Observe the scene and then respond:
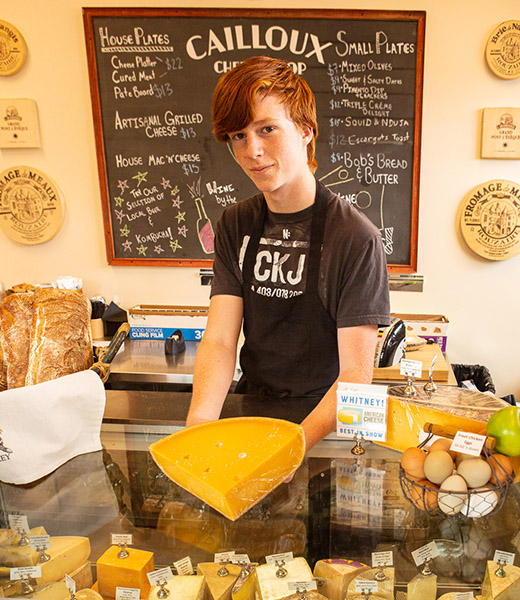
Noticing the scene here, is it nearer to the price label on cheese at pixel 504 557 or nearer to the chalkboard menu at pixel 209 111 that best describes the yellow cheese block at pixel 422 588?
the price label on cheese at pixel 504 557

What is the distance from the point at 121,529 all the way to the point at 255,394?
28.4 inches

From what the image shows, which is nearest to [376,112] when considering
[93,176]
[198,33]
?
[198,33]

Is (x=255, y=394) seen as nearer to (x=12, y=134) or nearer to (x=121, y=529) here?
(x=121, y=529)

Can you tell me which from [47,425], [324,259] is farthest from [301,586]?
[324,259]

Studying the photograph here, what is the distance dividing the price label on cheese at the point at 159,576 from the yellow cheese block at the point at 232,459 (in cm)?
13

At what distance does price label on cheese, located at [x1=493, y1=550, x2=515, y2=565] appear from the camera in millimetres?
751

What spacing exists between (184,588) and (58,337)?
42.0 inches

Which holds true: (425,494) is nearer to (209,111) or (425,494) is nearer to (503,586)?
(503,586)

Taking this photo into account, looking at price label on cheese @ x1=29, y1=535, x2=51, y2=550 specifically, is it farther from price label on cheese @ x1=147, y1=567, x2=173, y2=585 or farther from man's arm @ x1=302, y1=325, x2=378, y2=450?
man's arm @ x1=302, y1=325, x2=378, y2=450

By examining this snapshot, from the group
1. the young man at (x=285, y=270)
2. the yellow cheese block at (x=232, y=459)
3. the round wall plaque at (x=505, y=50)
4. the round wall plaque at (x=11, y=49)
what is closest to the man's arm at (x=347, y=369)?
the young man at (x=285, y=270)

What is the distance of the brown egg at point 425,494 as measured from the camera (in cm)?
77

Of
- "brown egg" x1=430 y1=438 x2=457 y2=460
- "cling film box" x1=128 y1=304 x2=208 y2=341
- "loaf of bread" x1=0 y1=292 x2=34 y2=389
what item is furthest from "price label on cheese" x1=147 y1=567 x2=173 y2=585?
"cling film box" x1=128 y1=304 x2=208 y2=341

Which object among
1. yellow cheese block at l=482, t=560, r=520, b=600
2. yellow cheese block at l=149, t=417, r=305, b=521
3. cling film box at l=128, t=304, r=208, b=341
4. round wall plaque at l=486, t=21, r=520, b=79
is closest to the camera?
yellow cheese block at l=482, t=560, r=520, b=600

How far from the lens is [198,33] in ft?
8.70
